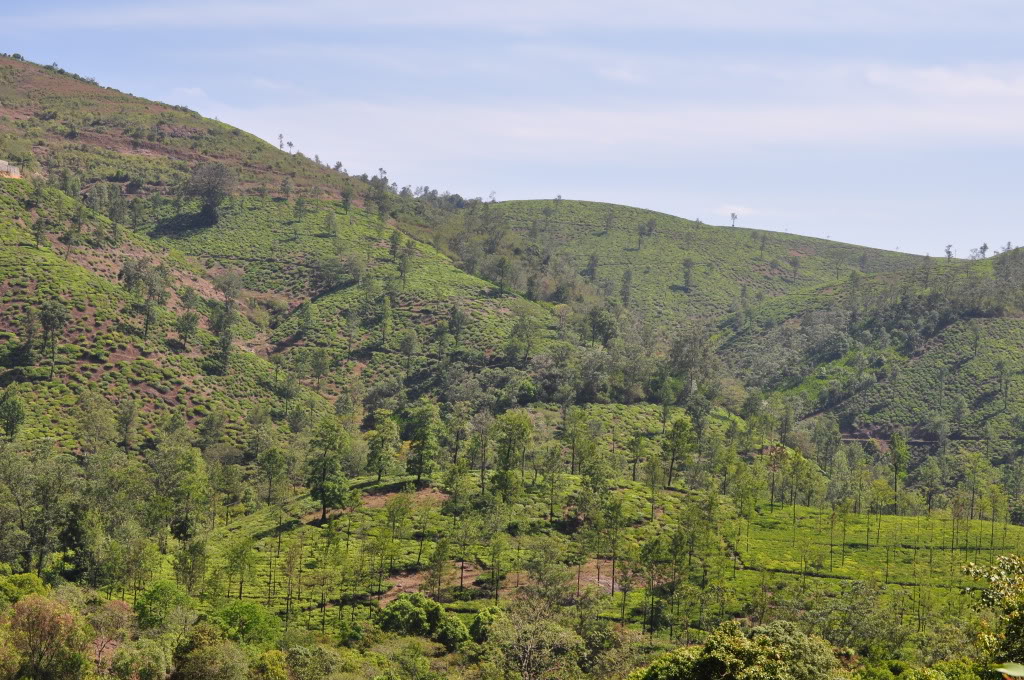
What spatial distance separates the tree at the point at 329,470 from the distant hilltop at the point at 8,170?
105 meters

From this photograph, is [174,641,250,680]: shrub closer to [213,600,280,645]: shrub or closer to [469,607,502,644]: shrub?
[213,600,280,645]: shrub

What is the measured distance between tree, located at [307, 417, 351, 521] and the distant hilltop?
346 ft

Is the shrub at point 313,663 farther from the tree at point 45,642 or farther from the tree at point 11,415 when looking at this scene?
the tree at point 11,415

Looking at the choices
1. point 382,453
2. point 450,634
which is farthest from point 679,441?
point 450,634

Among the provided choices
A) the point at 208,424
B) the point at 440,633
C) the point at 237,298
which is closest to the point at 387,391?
the point at 208,424

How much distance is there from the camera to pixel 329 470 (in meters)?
85.8

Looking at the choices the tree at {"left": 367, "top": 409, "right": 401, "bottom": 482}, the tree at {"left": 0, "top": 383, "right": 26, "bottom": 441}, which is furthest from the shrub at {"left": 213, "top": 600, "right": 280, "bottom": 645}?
the tree at {"left": 0, "top": 383, "right": 26, "bottom": 441}

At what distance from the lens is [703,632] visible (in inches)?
2581

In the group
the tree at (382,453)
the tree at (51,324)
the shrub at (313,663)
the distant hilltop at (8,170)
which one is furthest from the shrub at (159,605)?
the distant hilltop at (8,170)

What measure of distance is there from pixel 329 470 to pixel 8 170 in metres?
114

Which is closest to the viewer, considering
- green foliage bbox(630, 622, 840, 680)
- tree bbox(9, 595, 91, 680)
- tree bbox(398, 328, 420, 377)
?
green foliage bbox(630, 622, 840, 680)

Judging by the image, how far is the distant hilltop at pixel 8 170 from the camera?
152000 millimetres

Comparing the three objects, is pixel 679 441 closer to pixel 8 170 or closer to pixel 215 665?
pixel 215 665

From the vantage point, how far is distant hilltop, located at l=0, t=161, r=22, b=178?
152 m
